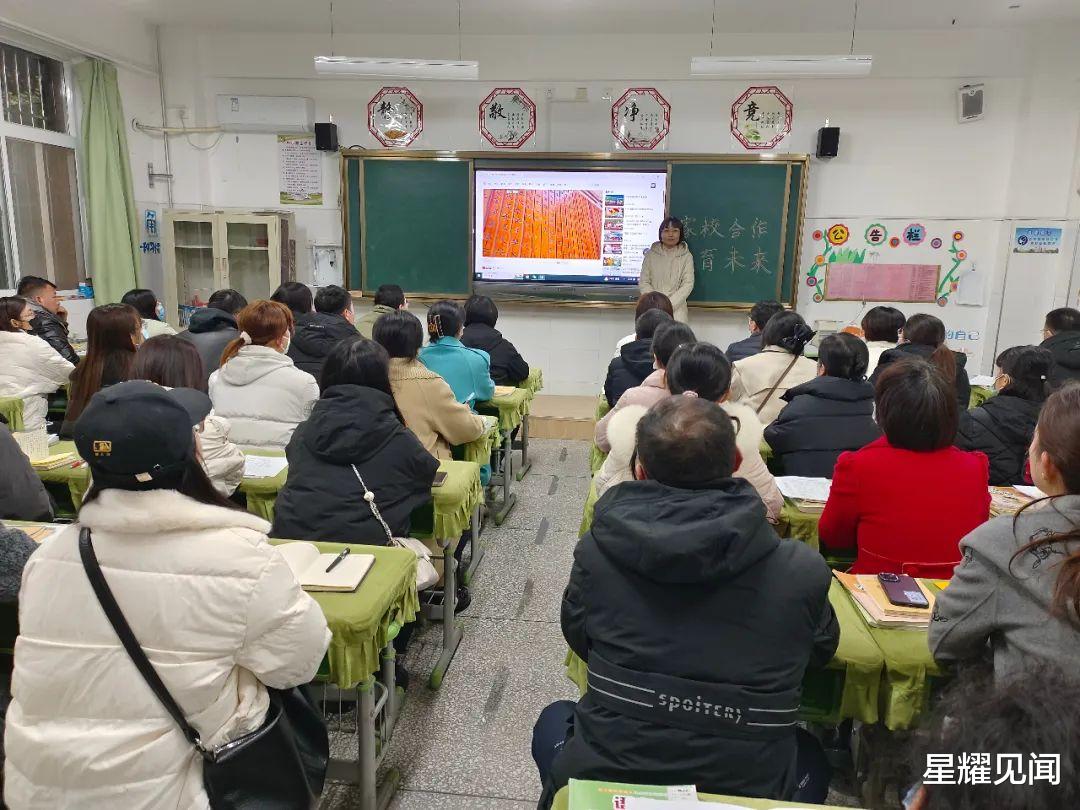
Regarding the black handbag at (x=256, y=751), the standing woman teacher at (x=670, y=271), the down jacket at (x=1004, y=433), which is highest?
the standing woman teacher at (x=670, y=271)

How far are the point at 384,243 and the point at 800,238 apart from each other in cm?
356

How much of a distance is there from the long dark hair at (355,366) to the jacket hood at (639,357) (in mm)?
1858

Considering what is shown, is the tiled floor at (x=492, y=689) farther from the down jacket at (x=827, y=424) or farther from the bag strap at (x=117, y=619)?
the down jacket at (x=827, y=424)

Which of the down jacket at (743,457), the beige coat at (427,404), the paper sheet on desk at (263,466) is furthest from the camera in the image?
the beige coat at (427,404)

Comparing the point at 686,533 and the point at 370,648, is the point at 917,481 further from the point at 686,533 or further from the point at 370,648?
the point at 370,648

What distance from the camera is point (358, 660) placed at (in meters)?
1.54

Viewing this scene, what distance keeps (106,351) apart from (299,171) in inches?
159

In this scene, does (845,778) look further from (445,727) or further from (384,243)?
(384,243)

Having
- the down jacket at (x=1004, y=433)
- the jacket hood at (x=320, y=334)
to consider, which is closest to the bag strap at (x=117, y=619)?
the jacket hood at (x=320, y=334)

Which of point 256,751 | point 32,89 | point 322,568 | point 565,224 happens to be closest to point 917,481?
point 322,568

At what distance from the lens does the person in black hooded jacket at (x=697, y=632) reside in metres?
1.13

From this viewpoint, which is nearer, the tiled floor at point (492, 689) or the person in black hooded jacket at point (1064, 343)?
the tiled floor at point (492, 689)

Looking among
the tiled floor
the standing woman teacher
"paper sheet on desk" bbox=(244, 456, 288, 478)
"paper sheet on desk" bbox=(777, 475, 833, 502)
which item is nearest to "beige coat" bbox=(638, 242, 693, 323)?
the standing woman teacher

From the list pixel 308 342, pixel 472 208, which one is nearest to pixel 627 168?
pixel 472 208
